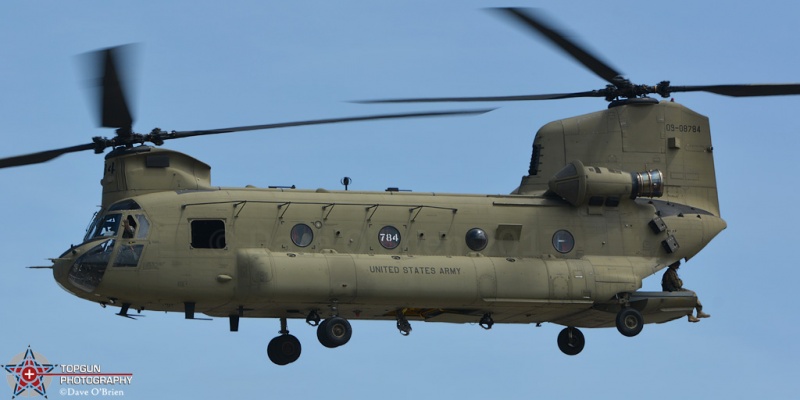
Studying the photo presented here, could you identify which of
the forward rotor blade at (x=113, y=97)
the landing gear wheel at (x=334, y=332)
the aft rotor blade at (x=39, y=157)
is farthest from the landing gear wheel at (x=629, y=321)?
the aft rotor blade at (x=39, y=157)

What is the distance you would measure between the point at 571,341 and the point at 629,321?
2.40m

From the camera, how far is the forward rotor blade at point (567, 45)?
117 feet

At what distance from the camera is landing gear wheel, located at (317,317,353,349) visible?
1407 inches

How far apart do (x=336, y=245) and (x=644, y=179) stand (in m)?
8.01

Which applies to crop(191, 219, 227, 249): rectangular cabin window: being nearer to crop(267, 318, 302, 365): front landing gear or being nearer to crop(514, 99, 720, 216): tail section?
crop(267, 318, 302, 365): front landing gear

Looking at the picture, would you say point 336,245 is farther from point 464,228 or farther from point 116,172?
point 116,172

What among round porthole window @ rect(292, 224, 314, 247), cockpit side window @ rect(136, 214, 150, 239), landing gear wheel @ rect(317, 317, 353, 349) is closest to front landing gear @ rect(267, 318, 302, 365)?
landing gear wheel @ rect(317, 317, 353, 349)

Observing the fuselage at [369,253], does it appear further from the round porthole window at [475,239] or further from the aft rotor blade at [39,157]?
the aft rotor blade at [39,157]

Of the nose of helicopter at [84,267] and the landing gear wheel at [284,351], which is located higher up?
A: the nose of helicopter at [84,267]

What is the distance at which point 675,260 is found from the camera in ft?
128

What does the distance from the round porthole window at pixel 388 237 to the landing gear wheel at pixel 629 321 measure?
5.76m

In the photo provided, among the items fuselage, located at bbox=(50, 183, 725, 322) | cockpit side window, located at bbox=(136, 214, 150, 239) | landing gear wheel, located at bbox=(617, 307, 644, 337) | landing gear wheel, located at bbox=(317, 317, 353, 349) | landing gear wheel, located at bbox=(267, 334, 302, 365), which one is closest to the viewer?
fuselage, located at bbox=(50, 183, 725, 322)

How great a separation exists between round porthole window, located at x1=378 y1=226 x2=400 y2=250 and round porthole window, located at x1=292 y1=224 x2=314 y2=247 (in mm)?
1696

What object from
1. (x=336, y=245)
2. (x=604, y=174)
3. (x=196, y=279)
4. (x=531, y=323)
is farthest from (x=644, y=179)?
(x=196, y=279)
